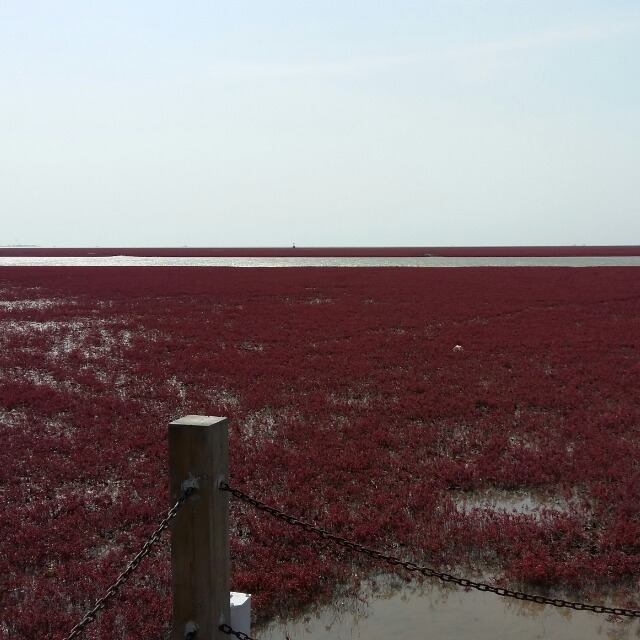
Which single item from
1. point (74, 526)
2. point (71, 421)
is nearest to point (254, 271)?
point (71, 421)

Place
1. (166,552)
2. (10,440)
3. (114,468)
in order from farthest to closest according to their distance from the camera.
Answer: (10,440) → (114,468) → (166,552)

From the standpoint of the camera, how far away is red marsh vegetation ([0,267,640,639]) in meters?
6.45

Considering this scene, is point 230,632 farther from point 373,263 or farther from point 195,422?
point 373,263

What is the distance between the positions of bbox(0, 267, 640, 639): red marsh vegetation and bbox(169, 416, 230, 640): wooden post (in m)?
2.12

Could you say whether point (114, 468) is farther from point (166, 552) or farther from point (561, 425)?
point (561, 425)

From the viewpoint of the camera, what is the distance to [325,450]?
1018cm

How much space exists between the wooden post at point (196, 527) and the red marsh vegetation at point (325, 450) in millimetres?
2116

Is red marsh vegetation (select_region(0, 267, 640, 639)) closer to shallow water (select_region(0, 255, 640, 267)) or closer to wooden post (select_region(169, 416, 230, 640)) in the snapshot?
wooden post (select_region(169, 416, 230, 640))

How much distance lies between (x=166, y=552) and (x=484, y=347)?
14.2 meters

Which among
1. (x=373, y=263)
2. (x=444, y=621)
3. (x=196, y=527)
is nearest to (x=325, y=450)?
(x=444, y=621)

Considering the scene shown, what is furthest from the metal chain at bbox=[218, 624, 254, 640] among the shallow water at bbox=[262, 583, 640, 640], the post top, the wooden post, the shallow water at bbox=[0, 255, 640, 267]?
the shallow water at bbox=[0, 255, 640, 267]

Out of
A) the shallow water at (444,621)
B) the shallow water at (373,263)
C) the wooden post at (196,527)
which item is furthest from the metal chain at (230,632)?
the shallow water at (373,263)

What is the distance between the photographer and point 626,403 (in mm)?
13117

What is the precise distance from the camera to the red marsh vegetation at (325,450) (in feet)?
21.2
